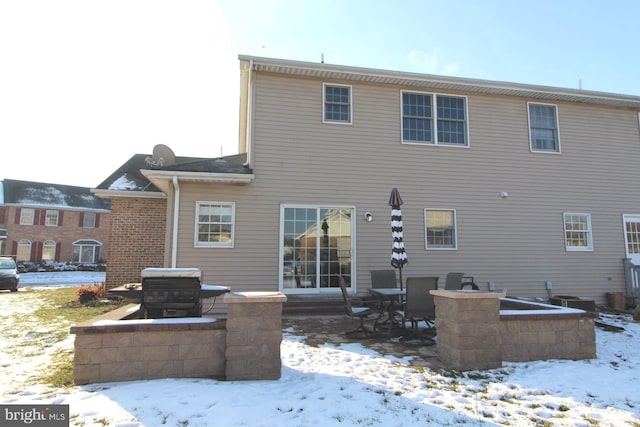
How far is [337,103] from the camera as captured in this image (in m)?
9.70

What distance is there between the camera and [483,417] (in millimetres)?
3342

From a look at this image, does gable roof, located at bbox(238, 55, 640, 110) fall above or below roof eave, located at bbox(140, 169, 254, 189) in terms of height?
above

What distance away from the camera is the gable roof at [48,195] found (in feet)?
98.6

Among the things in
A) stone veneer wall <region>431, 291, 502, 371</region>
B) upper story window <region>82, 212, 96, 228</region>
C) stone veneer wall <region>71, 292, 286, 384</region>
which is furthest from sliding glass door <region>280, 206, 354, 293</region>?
upper story window <region>82, 212, 96, 228</region>

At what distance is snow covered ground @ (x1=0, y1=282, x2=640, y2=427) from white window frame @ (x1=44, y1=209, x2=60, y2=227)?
30.8m

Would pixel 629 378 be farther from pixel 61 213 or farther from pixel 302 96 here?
pixel 61 213

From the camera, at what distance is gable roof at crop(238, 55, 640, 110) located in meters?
9.12

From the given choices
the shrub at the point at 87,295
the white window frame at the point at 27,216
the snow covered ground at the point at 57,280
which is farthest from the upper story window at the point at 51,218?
the shrub at the point at 87,295

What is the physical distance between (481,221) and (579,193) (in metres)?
3.18

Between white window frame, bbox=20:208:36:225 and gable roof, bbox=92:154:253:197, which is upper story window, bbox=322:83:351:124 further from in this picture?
white window frame, bbox=20:208:36:225

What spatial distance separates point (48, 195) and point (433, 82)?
3319 cm

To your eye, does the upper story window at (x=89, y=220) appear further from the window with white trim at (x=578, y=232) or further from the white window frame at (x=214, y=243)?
the window with white trim at (x=578, y=232)

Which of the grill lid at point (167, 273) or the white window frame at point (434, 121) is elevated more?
the white window frame at point (434, 121)

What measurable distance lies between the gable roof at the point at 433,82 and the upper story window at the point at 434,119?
306 mm
